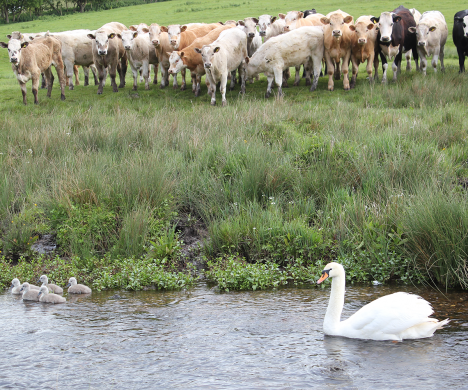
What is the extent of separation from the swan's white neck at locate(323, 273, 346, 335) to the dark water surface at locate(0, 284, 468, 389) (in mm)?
107

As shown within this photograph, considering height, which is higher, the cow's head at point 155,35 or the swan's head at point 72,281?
the cow's head at point 155,35

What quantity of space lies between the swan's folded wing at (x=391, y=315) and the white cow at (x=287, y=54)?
14162 mm

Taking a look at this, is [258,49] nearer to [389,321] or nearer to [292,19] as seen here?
[292,19]

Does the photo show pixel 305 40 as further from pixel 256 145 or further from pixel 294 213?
pixel 294 213

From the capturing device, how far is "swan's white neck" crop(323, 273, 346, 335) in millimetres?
5113

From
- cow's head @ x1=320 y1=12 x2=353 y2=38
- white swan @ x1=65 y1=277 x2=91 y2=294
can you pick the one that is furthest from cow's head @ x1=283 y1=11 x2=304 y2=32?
white swan @ x1=65 y1=277 x2=91 y2=294

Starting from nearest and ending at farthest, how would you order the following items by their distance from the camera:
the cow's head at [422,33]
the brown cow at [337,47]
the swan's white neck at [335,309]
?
the swan's white neck at [335,309], the brown cow at [337,47], the cow's head at [422,33]

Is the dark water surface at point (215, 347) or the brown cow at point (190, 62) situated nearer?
the dark water surface at point (215, 347)

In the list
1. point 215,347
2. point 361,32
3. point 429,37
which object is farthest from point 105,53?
point 215,347

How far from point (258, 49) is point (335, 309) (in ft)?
51.2

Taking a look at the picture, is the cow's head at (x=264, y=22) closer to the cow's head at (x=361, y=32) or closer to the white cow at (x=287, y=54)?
the white cow at (x=287, y=54)

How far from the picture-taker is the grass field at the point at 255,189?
711 cm

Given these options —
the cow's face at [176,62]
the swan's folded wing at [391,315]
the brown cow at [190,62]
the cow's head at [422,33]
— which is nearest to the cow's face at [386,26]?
the cow's head at [422,33]

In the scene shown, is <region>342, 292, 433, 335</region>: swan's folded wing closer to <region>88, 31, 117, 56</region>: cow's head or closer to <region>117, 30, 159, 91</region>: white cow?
<region>88, 31, 117, 56</region>: cow's head
